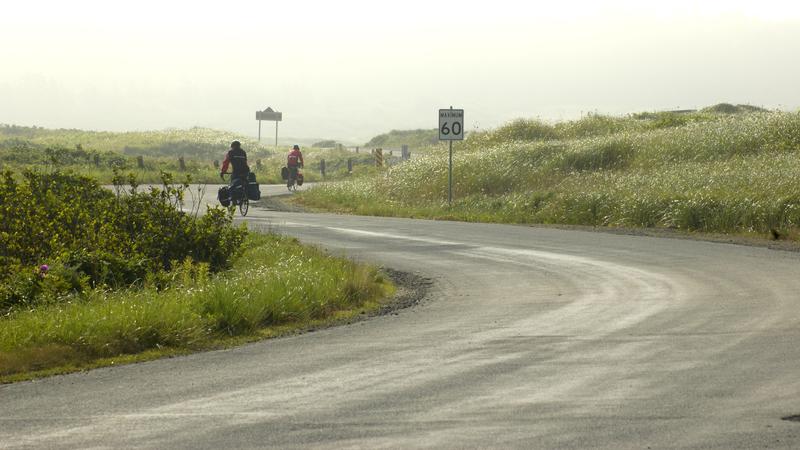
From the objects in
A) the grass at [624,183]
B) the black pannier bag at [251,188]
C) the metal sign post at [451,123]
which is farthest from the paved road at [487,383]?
the black pannier bag at [251,188]

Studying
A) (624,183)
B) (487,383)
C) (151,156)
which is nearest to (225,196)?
(624,183)

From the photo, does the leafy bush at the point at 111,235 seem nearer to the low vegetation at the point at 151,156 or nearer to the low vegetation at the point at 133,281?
the low vegetation at the point at 133,281

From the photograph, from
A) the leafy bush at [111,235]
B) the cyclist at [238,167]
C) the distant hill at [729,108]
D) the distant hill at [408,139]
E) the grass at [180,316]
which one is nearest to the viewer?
the grass at [180,316]

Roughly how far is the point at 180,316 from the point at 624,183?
26.7 m

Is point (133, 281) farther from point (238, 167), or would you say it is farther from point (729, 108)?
point (729, 108)

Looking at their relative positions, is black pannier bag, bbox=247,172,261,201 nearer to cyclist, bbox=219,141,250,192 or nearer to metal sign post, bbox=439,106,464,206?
cyclist, bbox=219,141,250,192

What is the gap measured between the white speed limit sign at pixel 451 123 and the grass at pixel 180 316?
1891 cm

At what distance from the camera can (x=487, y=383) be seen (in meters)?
10.1

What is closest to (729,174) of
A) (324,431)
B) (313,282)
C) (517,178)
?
(517,178)

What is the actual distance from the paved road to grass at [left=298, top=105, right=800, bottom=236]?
1361cm

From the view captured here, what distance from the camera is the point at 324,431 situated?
27.2ft

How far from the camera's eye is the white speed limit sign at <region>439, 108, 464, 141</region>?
122ft

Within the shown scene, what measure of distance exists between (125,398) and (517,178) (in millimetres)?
35978

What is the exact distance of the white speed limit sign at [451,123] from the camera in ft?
122
